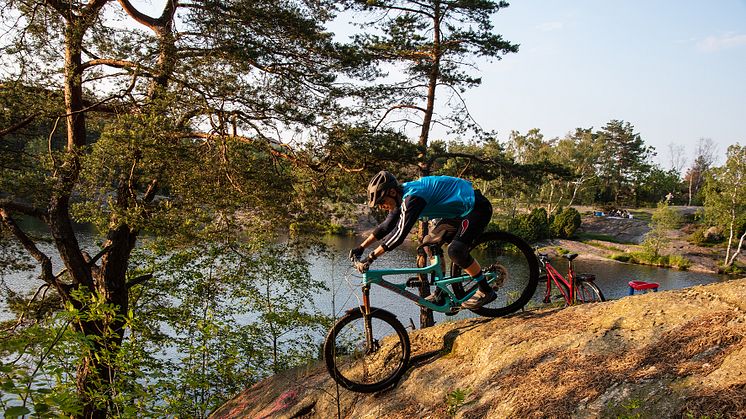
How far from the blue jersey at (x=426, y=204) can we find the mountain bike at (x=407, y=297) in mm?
357

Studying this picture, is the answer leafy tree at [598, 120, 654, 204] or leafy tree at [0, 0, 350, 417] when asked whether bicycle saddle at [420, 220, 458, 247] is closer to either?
leafy tree at [0, 0, 350, 417]

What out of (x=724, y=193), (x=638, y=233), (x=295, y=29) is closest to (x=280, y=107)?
(x=295, y=29)

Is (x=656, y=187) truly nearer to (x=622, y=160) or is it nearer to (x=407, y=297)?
(x=622, y=160)

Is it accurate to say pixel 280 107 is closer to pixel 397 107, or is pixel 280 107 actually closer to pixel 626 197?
pixel 397 107

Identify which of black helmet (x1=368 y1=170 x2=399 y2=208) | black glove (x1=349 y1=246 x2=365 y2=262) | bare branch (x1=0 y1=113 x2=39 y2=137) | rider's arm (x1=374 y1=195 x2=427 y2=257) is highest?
bare branch (x1=0 y1=113 x2=39 y2=137)

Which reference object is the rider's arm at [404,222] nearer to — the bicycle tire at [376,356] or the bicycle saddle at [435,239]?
the bicycle saddle at [435,239]

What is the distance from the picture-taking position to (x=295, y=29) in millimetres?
10023

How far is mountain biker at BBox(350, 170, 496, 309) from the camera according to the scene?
418 cm

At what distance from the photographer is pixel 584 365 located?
367 centimetres

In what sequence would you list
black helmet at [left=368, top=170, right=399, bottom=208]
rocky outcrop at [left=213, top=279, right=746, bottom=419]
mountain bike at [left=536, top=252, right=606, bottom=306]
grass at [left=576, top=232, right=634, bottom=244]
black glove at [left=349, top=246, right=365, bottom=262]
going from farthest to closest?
grass at [left=576, top=232, right=634, bottom=244] → mountain bike at [left=536, top=252, right=606, bottom=306] → black glove at [left=349, top=246, right=365, bottom=262] → black helmet at [left=368, top=170, right=399, bottom=208] → rocky outcrop at [left=213, top=279, right=746, bottom=419]

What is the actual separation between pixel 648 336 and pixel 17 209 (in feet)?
38.0

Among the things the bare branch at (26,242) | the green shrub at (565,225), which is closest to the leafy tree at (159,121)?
the bare branch at (26,242)

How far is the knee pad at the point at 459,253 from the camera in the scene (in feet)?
14.7

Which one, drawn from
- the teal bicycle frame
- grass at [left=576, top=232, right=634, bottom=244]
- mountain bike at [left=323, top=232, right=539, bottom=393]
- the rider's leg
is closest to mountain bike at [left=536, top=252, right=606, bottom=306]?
mountain bike at [left=323, top=232, right=539, bottom=393]
